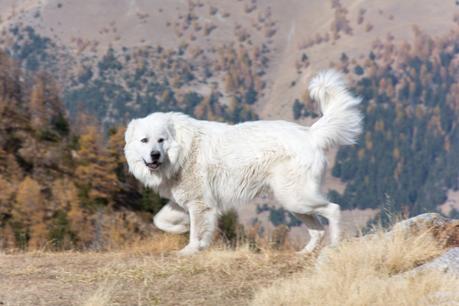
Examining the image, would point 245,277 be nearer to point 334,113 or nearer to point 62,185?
point 334,113

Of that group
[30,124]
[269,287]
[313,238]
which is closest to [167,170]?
[313,238]

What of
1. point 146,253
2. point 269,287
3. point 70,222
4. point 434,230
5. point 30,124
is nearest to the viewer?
point 269,287

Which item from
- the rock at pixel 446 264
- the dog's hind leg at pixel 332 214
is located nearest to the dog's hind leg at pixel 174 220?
the dog's hind leg at pixel 332 214

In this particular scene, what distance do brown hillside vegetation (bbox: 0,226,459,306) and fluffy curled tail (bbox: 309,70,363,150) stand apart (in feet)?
5.13

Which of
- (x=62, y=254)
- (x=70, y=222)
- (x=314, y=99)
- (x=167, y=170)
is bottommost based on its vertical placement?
(x=70, y=222)

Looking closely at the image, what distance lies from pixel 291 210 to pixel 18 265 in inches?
133

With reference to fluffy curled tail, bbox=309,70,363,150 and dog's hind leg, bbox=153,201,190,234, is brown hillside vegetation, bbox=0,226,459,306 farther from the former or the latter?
fluffy curled tail, bbox=309,70,363,150

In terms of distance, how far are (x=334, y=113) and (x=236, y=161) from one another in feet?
4.57

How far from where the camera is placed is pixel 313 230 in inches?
420

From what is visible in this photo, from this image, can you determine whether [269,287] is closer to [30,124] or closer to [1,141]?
[1,141]

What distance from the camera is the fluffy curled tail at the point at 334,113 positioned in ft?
34.0

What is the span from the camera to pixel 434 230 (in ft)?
30.8

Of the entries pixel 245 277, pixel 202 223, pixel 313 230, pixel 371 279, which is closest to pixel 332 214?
pixel 313 230

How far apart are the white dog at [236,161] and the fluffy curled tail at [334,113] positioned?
0.01 metres
